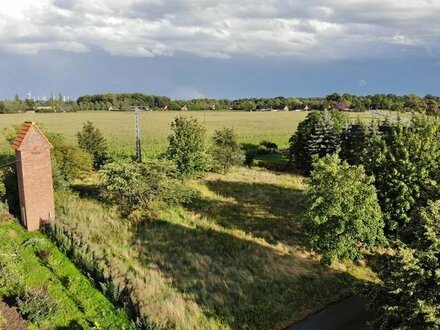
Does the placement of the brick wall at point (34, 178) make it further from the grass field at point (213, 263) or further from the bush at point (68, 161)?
the bush at point (68, 161)

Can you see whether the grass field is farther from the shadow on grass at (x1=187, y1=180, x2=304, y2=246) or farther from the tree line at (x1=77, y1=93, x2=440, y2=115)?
the tree line at (x1=77, y1=93, x2=440, y2=115)

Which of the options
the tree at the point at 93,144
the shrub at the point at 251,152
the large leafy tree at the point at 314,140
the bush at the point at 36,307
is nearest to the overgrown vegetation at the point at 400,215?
the bush at the point at 36,307

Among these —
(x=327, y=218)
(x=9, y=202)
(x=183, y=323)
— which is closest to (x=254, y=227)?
(x=327, y=218)

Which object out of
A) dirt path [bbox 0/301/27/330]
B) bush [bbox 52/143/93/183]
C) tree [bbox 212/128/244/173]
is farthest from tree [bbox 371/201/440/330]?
tree [bbox 212/128/244/173]

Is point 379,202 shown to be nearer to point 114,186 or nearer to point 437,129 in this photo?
point 437,129

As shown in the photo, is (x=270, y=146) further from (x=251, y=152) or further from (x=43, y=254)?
(x=43, y=254)
